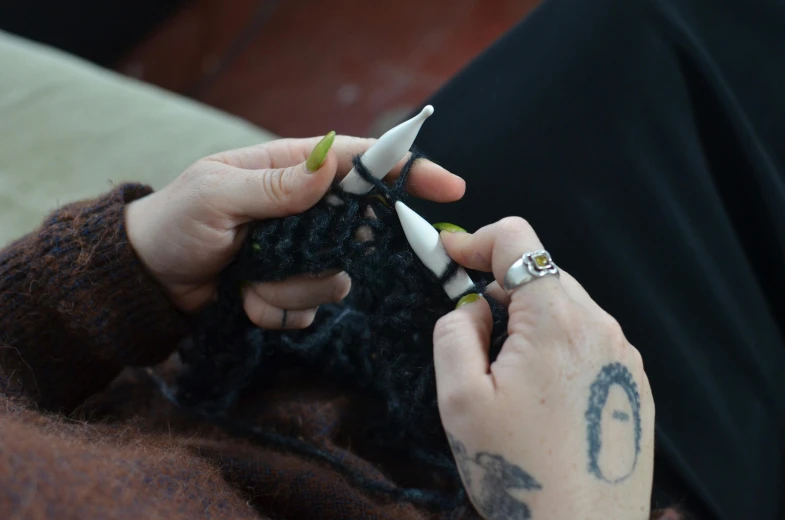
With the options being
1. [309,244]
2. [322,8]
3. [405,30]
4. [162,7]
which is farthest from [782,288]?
[162,7]

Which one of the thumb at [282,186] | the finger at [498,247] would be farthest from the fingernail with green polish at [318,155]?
the finger at [498,247]

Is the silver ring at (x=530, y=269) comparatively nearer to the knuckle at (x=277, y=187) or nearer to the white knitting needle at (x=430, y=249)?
the white knitting needle at (x=430, y=249)

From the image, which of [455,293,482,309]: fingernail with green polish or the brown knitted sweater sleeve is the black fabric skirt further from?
the brown knitted sweater sleeve

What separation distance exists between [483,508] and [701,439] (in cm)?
29

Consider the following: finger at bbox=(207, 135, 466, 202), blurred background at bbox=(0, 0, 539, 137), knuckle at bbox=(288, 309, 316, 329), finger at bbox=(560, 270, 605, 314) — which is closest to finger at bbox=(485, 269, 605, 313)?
finger at bbox=(560, 270, 605, 314)

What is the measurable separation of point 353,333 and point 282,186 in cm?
21

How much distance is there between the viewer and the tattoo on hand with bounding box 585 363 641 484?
17.0 inches

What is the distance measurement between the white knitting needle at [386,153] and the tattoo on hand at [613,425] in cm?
23

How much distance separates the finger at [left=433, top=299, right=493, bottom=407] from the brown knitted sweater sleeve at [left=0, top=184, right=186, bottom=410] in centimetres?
32

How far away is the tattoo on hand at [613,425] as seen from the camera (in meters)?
0.43

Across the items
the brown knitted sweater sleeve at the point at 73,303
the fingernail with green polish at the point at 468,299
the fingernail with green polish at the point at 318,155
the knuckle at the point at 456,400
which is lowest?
the brown knitted sweater sleeve at the point at 73,303

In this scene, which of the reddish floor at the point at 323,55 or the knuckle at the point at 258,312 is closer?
the knuckle at the point at 258,312

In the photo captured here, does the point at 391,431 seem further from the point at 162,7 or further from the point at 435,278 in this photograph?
the point at 162,7

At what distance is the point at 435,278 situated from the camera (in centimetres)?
52
